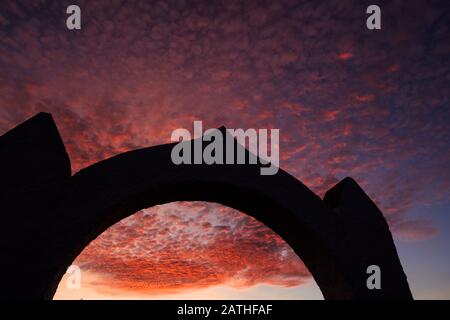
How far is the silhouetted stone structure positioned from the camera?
12.4 ft

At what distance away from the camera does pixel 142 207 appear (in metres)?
4.68

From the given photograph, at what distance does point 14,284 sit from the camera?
3.57 m

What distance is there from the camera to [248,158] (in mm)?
4738

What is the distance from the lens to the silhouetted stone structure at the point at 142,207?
12.4ft
